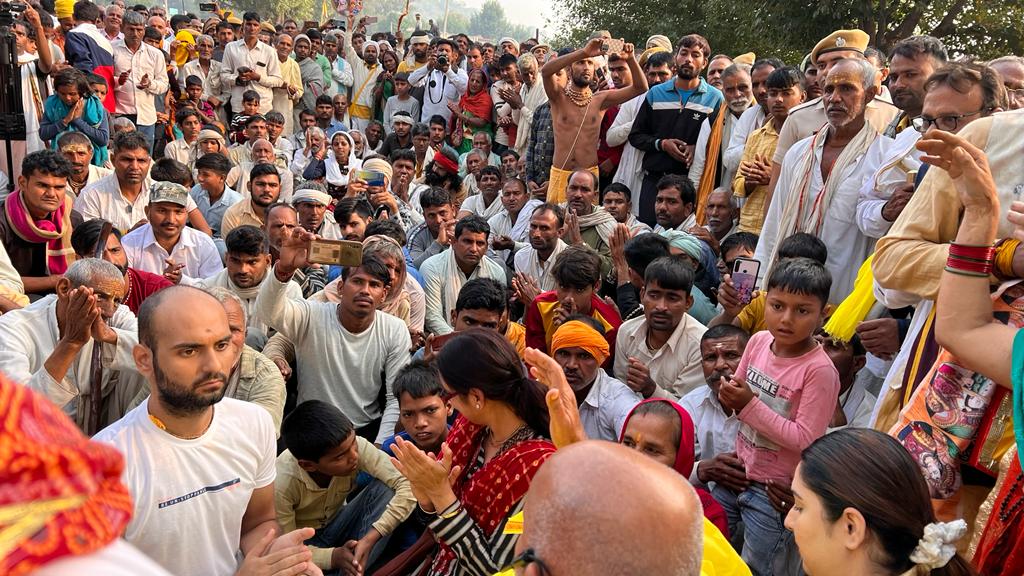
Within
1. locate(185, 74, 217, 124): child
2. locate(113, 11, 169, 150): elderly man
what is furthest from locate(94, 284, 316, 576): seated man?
locate(185, 74, 217, 124): child

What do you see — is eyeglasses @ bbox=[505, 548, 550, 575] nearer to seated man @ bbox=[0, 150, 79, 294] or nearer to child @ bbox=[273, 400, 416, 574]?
child @ bbox=[273, 400, 416, 574]

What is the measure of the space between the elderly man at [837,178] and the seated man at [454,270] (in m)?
2.07

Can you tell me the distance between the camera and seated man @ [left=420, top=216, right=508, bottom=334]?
594cm

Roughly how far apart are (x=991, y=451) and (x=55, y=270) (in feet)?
17.4

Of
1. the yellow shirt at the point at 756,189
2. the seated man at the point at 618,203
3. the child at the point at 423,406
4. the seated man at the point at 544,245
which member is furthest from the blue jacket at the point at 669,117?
the child at the point at 423,406

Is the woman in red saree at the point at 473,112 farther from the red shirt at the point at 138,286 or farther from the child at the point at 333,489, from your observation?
the child at the point at 333,489

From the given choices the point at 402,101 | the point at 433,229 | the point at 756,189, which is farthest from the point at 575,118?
the point at 402,101

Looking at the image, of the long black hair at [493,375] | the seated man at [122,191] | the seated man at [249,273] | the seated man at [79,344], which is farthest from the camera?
the seated man at [122,191]

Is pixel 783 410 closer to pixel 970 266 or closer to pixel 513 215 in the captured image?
pixel 970 266

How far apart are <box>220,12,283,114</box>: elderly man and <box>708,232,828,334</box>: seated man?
931 centimetres

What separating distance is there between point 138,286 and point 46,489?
404 centimetres

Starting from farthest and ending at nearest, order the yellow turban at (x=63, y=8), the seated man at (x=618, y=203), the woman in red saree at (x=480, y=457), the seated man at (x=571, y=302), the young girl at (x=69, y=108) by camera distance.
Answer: the yellow turban at (x=63, y=8) < the young girl at (x=69, y=108) < the seated man at (x=618, y=203) < the seated man at (x=571, y=302) < the woman in red saree at (x=480, y=457)

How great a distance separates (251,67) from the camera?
12.1m

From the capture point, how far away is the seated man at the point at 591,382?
4027mm
